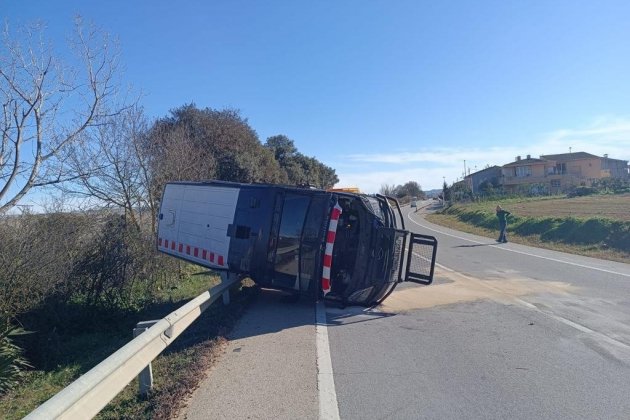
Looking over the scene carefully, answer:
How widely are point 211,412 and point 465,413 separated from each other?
218 cm

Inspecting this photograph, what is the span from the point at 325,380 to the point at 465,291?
5896 mm

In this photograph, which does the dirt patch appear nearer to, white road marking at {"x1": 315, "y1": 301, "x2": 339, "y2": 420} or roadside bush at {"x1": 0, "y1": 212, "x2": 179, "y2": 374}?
white road marking at {"x1": 315, "y1": 301, "x2": 339, "y2": 420}

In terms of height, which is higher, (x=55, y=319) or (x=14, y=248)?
(x=14, y=248)

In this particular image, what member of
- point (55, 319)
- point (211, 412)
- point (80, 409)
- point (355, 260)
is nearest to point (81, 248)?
point (55, 319)

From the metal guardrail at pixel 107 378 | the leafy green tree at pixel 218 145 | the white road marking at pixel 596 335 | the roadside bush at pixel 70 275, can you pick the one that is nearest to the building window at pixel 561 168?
the leafy green tree at pixel 218 145

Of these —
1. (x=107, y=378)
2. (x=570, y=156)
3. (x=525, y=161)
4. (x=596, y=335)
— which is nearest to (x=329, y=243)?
(x=596, y=335)

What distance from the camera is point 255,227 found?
8289 mm

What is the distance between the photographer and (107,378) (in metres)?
3.52

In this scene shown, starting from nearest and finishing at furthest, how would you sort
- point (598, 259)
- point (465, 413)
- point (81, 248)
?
point (465, 413), point (81, 248), point (598, 259)

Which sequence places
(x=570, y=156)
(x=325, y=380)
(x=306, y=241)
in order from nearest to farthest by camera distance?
(x=325, y=380) < (x=306, y=241) < (x=570, y=156)

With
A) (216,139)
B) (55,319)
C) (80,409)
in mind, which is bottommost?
(55,319)

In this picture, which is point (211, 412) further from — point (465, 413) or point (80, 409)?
point (465, 413)

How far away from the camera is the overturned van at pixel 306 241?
782cm

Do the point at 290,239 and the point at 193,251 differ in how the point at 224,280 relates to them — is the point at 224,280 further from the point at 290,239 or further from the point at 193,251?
the point at 290,239
